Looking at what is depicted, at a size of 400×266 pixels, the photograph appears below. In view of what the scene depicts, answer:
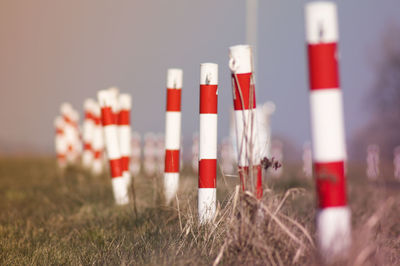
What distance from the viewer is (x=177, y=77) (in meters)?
5.60

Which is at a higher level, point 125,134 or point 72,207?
point 125,134

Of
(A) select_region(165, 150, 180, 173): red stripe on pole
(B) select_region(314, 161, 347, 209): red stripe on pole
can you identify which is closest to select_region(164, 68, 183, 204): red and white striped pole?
(A) select_region(165, 150, 180, 173): red stripe on pole

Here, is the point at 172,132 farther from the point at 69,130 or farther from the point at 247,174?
the point at 69,130

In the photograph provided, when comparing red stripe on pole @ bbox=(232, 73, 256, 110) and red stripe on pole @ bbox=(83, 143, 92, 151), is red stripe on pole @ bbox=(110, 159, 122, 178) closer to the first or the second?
red stripe on pole @ bbox=(232, 73, 256, 110)

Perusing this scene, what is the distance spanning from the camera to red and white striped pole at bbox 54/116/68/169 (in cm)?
1454

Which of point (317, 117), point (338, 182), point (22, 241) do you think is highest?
point (317, 117)

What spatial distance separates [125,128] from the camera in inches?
324

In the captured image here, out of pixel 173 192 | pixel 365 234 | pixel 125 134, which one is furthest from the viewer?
pixel 125 134

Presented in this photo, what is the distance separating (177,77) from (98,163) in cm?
674

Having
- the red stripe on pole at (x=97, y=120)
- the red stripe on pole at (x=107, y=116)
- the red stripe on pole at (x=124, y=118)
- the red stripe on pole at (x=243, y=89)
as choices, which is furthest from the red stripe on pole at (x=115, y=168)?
the red stripe on pole at (x=97, y=120)

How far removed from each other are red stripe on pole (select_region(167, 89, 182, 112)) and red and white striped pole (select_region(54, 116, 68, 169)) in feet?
30.3

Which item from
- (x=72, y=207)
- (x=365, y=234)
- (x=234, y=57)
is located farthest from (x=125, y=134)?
(x=365, y=234)

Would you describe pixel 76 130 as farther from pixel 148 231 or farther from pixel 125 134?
pixel 148 231

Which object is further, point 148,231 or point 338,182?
point 148,231
